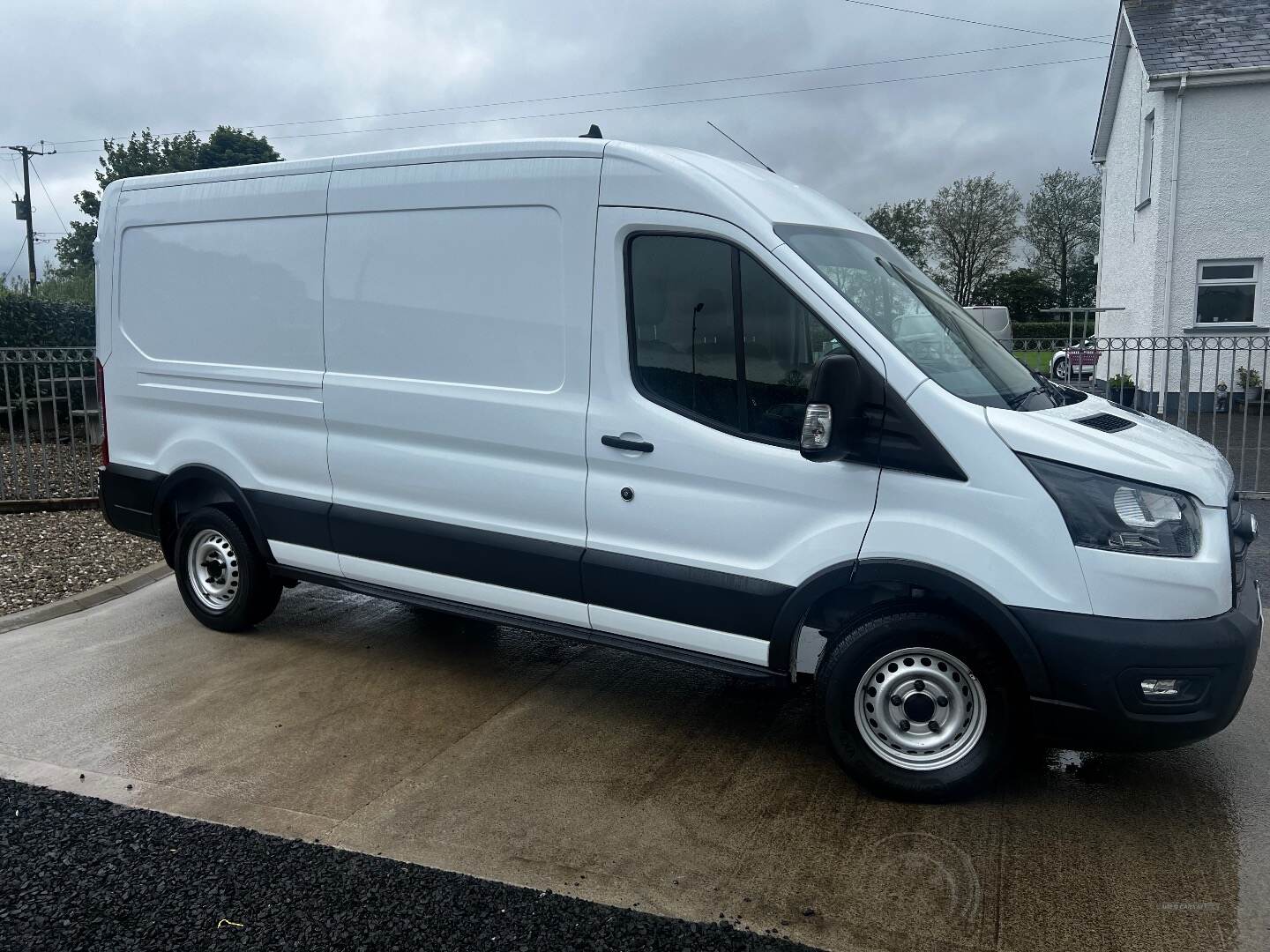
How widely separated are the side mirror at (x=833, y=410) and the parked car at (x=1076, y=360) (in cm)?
702

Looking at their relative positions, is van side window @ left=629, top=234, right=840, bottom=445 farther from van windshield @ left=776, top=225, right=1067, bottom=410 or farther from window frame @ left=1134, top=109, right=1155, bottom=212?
window frame @ left=1134, top=109, right=1155, bottom=212

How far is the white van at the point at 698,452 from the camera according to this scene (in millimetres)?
3820

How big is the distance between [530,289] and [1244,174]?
60.6 ft

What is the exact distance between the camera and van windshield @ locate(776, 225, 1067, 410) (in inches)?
163

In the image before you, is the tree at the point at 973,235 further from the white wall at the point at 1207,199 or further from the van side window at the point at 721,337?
the van side window at the point at 721,337

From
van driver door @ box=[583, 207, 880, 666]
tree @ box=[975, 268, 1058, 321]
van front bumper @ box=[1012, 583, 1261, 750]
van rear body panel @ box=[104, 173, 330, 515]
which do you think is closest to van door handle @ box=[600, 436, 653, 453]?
van driver door @ box=[583, 207, 880, 666]

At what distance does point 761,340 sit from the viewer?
430 cm

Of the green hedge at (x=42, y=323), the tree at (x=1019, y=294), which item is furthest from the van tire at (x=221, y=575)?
the tree at (x=1019, y=294)

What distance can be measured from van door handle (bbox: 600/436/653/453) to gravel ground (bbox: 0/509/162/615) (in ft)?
15.3

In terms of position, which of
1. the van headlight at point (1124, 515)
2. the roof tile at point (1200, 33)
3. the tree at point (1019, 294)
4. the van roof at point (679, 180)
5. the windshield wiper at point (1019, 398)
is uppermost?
the roof tile at point (1200, 33)

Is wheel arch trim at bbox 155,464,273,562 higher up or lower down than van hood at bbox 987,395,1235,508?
lower down

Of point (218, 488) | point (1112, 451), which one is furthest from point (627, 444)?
point (218, 488)

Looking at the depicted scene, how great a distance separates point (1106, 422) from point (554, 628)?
250 cm

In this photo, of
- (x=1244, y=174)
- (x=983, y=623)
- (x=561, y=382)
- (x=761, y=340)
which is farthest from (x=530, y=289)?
(x=1244, y=174)
